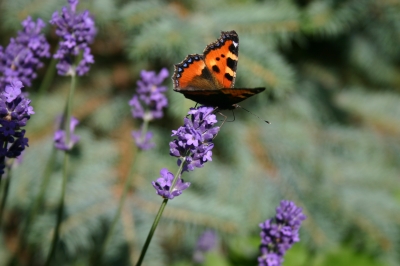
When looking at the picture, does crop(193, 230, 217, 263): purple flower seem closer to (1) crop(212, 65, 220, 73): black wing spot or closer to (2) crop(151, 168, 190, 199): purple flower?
(1) crop(212, 65, 220, 73): black wing spot

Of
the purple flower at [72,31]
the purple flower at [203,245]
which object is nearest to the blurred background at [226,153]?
the purple flower at [203,245]

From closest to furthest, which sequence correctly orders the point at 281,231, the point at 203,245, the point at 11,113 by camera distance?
the point at 11,113 → the point at 281,231 → the point at 203,245

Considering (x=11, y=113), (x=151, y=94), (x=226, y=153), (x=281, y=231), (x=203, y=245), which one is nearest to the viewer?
(x=11, y=113)

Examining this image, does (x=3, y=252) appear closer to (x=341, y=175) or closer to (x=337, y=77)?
(x=341, y=175)

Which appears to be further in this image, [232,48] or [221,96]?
[232,48]

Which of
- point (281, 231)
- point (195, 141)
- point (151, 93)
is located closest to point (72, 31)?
point (151, 93)

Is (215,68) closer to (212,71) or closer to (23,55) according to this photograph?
(212,71)

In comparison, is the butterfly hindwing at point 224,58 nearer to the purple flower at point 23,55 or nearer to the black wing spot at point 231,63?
the black wing spot at point 231,63
